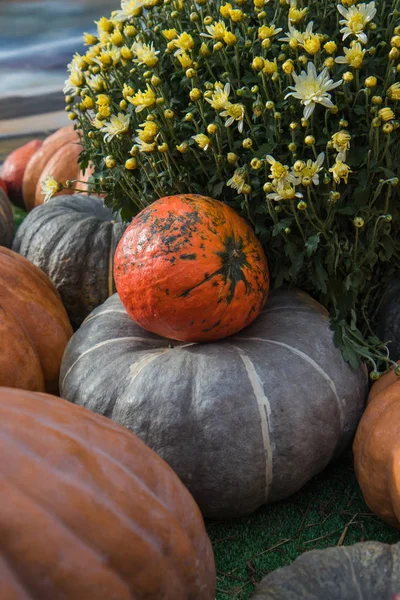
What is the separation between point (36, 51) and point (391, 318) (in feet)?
12.9

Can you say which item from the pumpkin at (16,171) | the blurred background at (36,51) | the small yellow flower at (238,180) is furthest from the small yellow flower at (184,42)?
the blurred background at (36,51)

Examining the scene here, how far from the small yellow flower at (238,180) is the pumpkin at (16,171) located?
2698 mm

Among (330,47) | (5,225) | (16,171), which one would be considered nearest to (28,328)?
(330,47)

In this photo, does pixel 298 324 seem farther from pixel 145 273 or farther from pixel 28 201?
pixel 28 201

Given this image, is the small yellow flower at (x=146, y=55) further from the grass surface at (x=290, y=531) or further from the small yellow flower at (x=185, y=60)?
the grass surface at (x=290, y=531)

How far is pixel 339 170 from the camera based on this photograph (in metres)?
1.65

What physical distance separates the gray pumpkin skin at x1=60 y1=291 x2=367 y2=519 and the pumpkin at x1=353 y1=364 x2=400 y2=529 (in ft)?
0.33

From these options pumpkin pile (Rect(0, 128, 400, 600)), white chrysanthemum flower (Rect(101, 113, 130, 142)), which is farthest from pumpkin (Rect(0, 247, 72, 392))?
white chrysanthemum flower (Rect(101, 113, 130, 142))

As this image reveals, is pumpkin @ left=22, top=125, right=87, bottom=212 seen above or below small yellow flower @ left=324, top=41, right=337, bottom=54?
below

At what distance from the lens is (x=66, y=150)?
145 inches

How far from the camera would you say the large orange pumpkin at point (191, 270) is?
1.74 metres

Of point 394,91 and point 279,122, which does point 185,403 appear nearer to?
point 279,122

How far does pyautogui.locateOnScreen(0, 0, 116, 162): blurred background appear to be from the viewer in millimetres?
4922

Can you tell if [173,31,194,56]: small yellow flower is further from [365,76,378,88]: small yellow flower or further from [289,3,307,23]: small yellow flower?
[365,76,378,88]: small yellow flower
